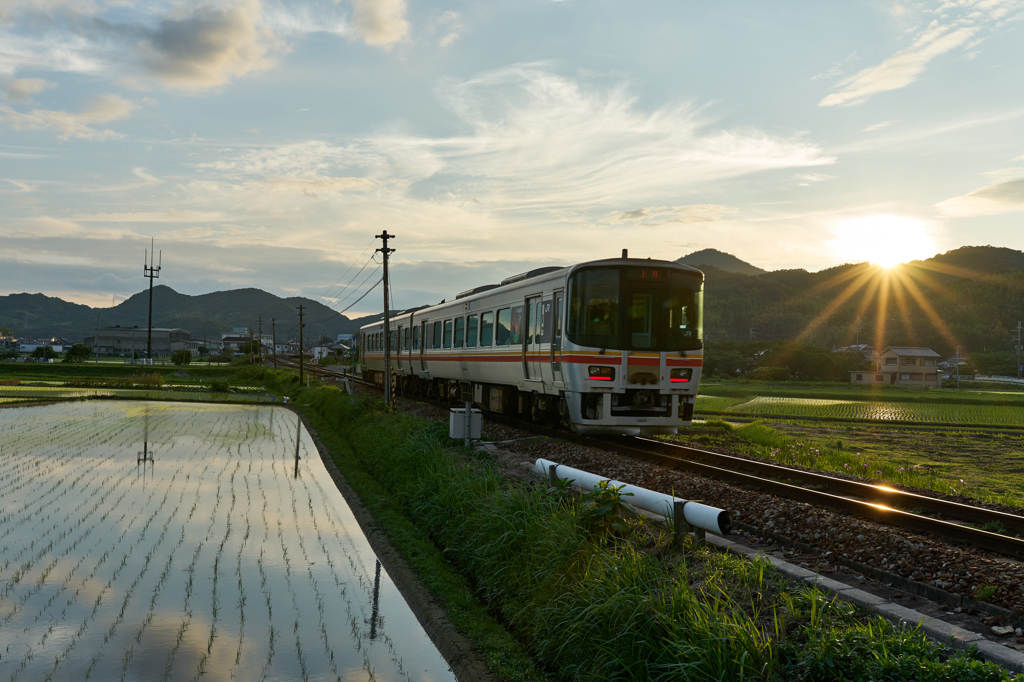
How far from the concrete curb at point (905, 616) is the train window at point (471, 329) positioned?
44.0 feet

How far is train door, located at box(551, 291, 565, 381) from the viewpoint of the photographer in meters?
13.7

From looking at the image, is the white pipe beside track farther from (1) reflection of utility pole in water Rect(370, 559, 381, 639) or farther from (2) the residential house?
(2) the residential house

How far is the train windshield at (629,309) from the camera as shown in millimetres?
13188

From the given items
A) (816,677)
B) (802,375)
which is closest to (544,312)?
(816,677)

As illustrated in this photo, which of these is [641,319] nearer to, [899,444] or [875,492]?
[875,492]

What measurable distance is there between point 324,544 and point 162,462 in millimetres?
7595

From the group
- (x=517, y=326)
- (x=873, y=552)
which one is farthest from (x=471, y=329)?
(x=873, y=552)

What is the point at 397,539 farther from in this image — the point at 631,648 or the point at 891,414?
the point at 891,414

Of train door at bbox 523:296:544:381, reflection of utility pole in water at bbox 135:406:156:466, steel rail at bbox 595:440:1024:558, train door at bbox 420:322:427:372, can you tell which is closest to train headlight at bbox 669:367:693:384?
steel rail at bbox 595:440:1024:558

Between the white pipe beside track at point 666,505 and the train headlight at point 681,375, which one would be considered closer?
the white pipe beside track at point 666,505

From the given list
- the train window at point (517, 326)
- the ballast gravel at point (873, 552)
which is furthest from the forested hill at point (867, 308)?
the ballast gravel at point (873, 552)

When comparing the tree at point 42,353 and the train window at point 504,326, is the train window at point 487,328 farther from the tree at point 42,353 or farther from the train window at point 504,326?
the tree at point 42,353

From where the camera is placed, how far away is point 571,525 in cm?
653

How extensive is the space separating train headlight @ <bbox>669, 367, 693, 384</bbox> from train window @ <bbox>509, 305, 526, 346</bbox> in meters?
3.53
